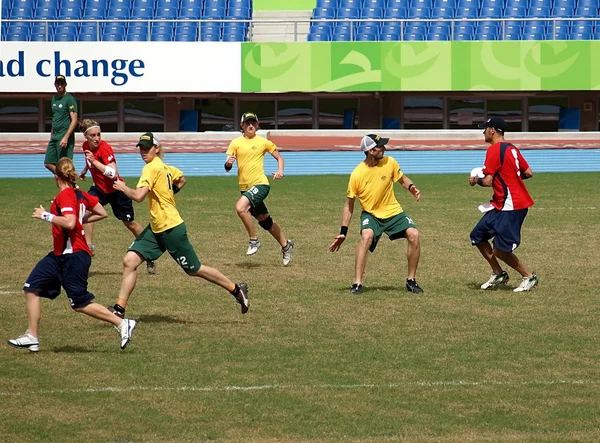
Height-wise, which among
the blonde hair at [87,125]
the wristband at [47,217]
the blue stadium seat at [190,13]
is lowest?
the wristband at [47,217]

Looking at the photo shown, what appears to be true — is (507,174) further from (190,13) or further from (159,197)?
(190,13)

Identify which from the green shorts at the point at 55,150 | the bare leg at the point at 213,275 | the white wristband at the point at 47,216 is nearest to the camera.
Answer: the white wristband at the point at 47,216

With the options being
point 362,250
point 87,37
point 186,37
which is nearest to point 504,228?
point 362,250

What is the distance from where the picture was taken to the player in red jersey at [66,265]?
9.62 metres

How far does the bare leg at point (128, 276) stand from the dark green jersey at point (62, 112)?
8.69 m

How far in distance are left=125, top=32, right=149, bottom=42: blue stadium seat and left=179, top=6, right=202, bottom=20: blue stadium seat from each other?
274 cm

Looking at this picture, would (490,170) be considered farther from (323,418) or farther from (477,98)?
(477,98)

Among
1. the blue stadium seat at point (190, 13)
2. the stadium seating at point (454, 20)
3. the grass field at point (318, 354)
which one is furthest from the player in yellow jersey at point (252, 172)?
the blue stadium seat at point (190, 13)

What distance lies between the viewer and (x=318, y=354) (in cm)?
980

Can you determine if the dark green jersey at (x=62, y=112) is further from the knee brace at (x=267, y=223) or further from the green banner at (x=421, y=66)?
the green banner at (x=421, y=66)

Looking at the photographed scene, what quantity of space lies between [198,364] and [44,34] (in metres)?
23.7

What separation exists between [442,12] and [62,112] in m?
17.6

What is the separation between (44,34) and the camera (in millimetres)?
31391

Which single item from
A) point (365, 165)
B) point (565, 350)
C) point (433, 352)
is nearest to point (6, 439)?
point (433, 352)
